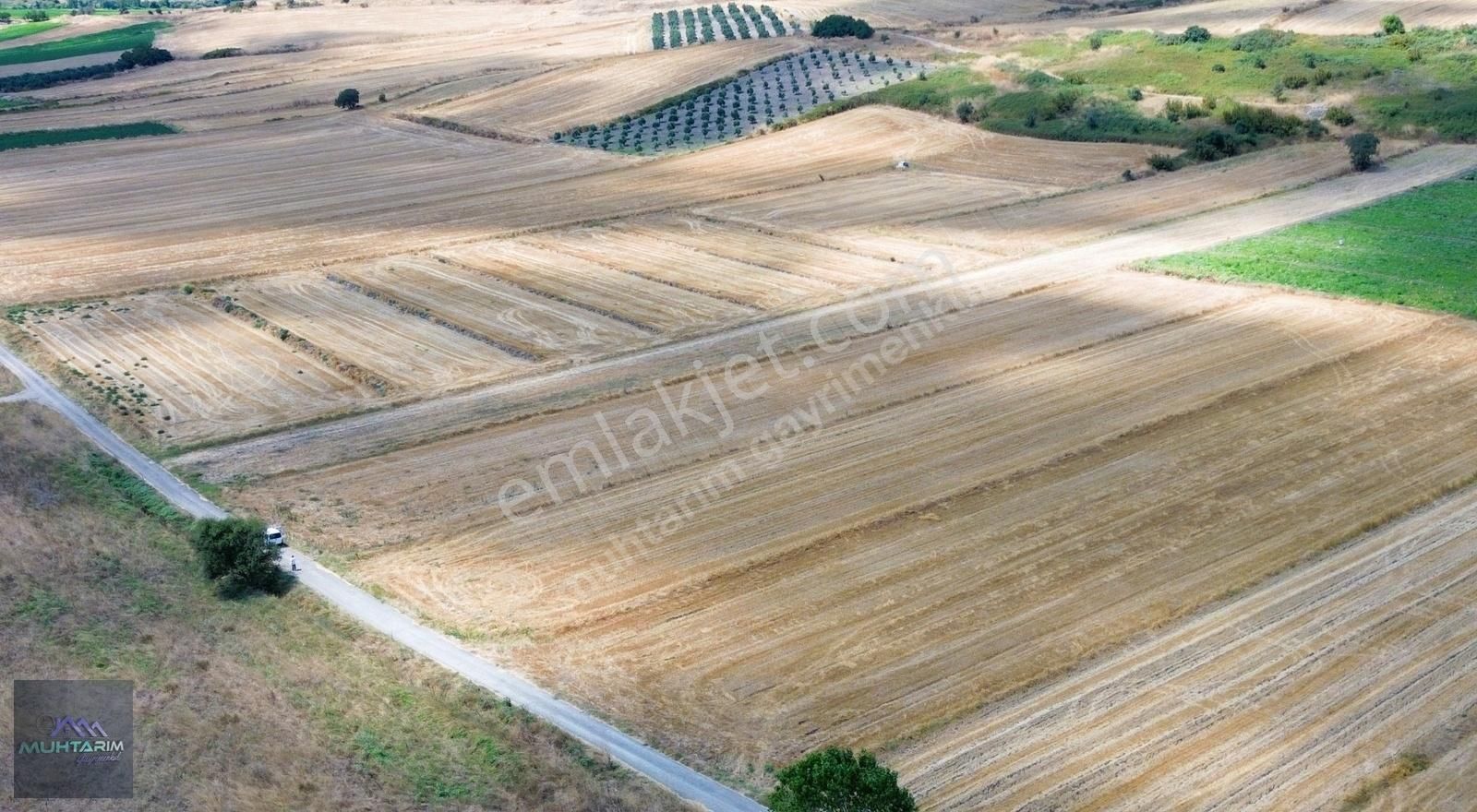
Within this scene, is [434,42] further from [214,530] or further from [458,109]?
[214,530]

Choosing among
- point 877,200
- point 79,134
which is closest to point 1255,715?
point 877,200

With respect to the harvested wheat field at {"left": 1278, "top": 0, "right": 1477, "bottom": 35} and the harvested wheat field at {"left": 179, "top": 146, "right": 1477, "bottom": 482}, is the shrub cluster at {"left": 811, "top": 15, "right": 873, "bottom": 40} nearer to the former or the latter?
the harvested wheat field at {"left": 1278, "top": 0, "right": 1477, "bottom": 35}

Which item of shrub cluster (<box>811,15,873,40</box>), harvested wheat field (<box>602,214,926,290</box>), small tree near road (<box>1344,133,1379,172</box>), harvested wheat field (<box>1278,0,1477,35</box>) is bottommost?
harvested wheat field (<box>602,214,926,290</box>)

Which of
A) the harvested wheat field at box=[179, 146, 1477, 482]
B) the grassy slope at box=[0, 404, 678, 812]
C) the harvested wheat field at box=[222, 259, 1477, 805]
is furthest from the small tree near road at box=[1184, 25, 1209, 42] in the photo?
the grassy slope at box=[0, 404, 678, 812]

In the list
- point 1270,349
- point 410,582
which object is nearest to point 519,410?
→ point 410,582

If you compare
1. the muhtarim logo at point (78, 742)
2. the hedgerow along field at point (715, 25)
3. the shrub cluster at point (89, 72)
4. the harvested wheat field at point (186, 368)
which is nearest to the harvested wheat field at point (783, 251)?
the harvested wheat field at point (186, 368)
